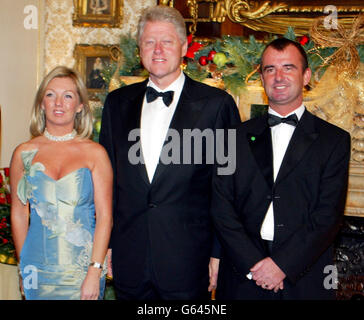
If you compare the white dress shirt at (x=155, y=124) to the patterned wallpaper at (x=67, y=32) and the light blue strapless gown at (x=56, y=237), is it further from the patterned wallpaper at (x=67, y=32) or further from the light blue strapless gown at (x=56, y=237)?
the patterned wallpaper at (x=67, y=32)

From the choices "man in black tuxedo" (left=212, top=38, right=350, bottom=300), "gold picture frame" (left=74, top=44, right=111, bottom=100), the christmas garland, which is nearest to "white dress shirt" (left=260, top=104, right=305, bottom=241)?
"man in black tuxedo" (left=212, top=38, right=350, bottom=300)

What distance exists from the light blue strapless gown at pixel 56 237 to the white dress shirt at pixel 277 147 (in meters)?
0.86

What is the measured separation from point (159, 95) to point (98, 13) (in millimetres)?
2755

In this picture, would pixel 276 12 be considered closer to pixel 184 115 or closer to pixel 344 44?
pixel 344 44

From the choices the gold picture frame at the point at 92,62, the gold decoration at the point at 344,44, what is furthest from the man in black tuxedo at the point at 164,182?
the gold picture frame at the point at 92,62

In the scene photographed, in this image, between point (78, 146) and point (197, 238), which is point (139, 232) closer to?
point (197, 238)

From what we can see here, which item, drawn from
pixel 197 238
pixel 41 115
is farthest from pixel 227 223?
pixel 41 115

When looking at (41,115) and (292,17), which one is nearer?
(41,115)

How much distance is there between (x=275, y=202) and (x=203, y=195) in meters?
0.37

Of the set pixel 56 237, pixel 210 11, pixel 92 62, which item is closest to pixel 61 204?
pixel 56 237

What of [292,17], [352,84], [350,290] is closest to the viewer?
[352,84]

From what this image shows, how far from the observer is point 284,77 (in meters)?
2.55

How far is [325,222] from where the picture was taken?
2449 mm

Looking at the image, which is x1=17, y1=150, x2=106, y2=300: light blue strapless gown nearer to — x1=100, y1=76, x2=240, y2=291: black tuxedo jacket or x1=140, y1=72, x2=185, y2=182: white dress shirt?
x1=100, y1=76, x2=240, y2=291: black tuxedo jacket
